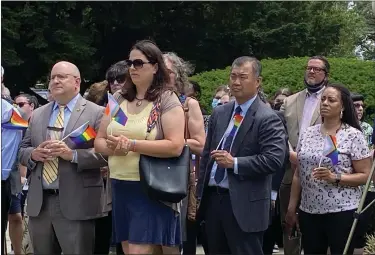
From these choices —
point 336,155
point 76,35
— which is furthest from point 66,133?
point 76,35

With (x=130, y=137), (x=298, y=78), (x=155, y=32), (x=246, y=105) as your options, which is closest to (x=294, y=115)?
(x=246, y=105)

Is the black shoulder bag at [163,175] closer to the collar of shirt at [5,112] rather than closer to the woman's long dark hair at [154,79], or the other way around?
the woman's long dark hair at [154,79]

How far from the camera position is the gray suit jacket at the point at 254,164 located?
4.72 m

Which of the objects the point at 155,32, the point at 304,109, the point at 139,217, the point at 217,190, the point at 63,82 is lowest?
the point at 139,217

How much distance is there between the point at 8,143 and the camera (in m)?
5.37

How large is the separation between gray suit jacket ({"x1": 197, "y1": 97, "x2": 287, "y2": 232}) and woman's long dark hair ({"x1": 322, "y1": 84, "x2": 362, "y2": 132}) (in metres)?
0.82

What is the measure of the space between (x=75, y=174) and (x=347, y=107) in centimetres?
229

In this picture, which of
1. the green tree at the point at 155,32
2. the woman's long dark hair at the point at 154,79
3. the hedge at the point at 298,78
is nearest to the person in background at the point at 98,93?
the woman's long dark hair at the point at 154,79

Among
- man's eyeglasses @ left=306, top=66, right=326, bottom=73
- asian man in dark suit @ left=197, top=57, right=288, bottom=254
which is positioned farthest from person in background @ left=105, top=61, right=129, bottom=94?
man's eyeglasses @ left=306, top=66, right=326, bottom=73

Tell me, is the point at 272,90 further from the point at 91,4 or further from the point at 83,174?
the point at 91,4

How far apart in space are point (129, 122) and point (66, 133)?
0.73 m

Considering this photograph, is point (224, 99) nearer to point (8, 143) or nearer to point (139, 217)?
point (8, 143)

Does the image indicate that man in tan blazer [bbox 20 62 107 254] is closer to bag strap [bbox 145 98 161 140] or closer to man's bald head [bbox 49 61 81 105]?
man's bald head [bbox 49 61 81 105]

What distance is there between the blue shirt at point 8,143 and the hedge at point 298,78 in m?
8.61
